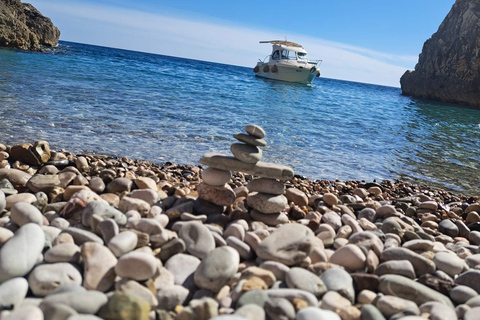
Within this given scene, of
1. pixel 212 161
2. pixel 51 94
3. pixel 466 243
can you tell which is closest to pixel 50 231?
pixel 212 161

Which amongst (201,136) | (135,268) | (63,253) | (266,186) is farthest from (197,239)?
(201,136)

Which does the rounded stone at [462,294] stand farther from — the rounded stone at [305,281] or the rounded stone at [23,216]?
the rounded stone at [23,216]

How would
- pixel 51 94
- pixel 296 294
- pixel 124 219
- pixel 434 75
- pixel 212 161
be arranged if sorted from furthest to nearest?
pixel 434 75
pixel 51 94
pixel 212 161
pixel 124 219
pixel 296 294

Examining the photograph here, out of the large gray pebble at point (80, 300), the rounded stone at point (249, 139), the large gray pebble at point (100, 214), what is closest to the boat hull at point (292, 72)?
the rounded stone at point (249, 139)

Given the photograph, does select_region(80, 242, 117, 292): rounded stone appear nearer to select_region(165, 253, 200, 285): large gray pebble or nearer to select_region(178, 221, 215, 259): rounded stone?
select_region(165, 253, 200, 285): large gray pebble

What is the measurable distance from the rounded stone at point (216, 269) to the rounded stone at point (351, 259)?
77 centimetres

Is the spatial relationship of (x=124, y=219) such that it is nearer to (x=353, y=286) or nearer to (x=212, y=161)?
(x=212, y=161)

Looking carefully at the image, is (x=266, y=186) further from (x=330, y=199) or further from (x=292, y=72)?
(x=292, y=72)

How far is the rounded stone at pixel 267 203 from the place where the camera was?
148 inches

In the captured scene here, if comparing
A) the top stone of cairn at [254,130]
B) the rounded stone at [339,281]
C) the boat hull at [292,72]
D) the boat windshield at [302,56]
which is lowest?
the rounded stone at [339,281]

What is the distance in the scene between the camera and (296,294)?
2.27 m

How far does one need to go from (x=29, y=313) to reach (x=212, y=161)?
2.20 metres

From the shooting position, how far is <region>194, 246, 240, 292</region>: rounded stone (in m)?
2.43

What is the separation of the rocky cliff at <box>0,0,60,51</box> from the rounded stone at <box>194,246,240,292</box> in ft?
137
